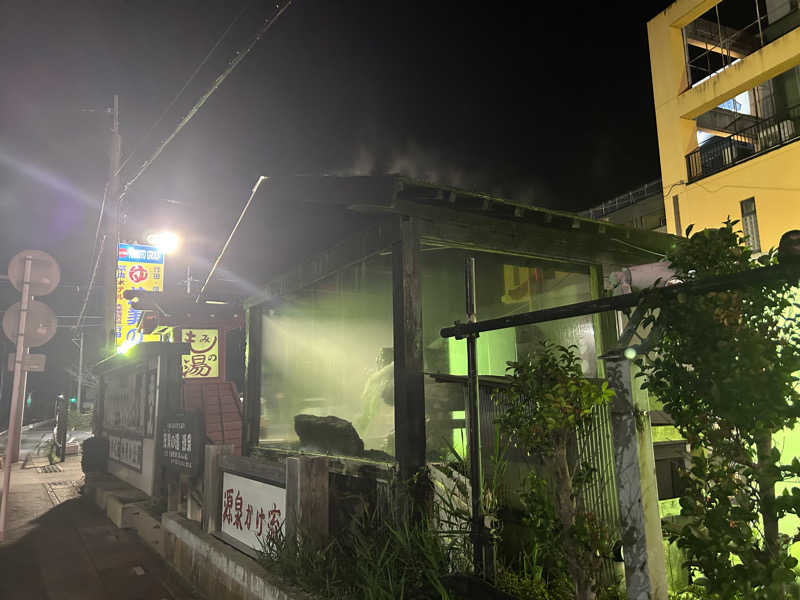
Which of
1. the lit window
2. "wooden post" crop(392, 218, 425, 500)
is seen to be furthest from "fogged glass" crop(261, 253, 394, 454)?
the lit window

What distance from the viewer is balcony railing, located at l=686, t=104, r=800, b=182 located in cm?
1831

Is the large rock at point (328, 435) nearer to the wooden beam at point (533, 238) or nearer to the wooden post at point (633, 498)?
the wooden beam at point (533, 238)

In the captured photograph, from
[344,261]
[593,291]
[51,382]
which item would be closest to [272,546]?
[344,261]

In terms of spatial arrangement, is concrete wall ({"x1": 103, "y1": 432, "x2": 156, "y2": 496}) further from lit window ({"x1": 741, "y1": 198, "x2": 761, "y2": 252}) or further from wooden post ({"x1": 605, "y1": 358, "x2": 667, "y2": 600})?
lit window ({"x1": 741, "y1": 198, "x2": 761, "y2": 252})

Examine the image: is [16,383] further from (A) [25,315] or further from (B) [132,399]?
(B) [132,399]

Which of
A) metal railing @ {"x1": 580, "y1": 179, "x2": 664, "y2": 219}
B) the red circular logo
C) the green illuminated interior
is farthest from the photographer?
metal railing @ {"x1": 580, "y1": 179, "x2": 664, "y2": 219}

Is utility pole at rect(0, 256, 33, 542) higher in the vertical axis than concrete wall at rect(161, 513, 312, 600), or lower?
higher

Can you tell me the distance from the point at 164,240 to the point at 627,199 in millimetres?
25004

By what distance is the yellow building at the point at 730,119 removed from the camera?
54.9ft

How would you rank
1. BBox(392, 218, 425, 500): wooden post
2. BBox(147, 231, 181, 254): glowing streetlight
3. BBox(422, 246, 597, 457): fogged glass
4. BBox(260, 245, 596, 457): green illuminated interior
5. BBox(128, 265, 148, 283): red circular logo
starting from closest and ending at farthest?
BBox(392, 218, 425, 500): wooden post → BBox(422, 246, 597, 457): fogged glass → BBox(260, 245, 596, 457): green illuminated interior → BBox(147, 231, 181, 254): glowing streetlight → BBox(128, 265, 148, 283): red circular logo

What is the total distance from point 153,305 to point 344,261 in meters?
9.54

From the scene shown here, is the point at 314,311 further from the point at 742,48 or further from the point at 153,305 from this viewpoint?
the point at 742,48

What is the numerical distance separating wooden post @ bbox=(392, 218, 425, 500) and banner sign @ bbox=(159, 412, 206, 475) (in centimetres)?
396

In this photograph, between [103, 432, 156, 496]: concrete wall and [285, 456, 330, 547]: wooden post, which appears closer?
[285, 456, 330, 547]: wooden post
